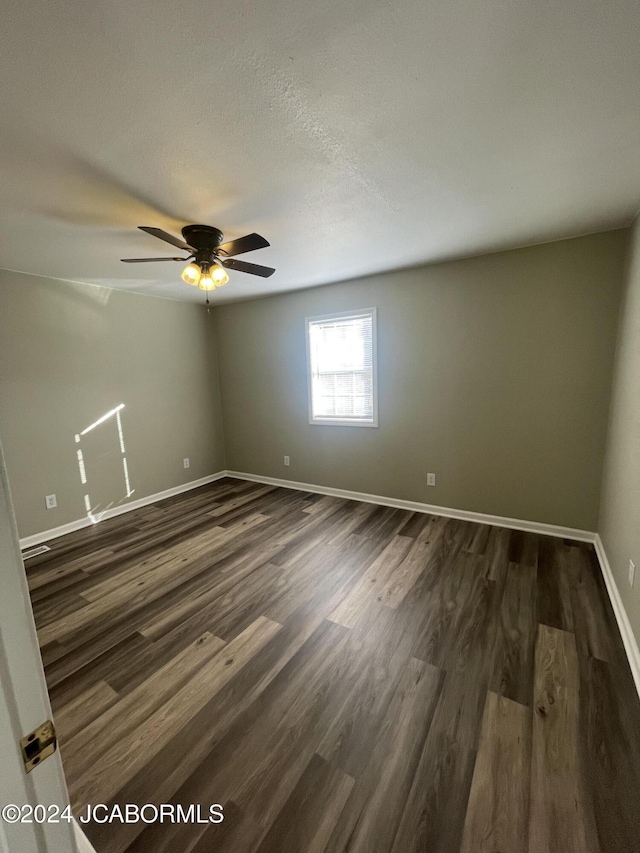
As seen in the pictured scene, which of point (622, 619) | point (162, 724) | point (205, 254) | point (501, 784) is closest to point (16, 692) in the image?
point (162, 724)

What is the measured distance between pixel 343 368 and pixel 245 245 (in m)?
2.06

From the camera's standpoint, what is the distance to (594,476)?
281cm

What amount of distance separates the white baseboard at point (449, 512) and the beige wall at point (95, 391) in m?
1.51

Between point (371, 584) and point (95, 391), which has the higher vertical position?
point (95, 391)

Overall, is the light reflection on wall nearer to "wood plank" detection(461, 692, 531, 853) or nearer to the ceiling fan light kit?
the ceiling fan light kit

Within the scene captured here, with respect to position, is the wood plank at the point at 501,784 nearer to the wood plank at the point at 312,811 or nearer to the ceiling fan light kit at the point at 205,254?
the wood plank at the point at 312,811

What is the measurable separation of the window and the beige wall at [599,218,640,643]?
201 cm

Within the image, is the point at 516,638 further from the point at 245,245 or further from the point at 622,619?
the point at 245,245

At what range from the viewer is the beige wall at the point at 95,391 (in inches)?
124

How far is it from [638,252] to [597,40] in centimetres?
150

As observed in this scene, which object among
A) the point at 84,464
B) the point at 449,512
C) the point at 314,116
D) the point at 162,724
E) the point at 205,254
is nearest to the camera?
the point at 314,116

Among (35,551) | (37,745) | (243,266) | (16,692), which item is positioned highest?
(243,266)

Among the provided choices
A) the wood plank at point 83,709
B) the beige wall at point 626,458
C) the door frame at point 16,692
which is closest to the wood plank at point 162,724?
the wood plank at point 83,709

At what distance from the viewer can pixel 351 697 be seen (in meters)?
1.58
